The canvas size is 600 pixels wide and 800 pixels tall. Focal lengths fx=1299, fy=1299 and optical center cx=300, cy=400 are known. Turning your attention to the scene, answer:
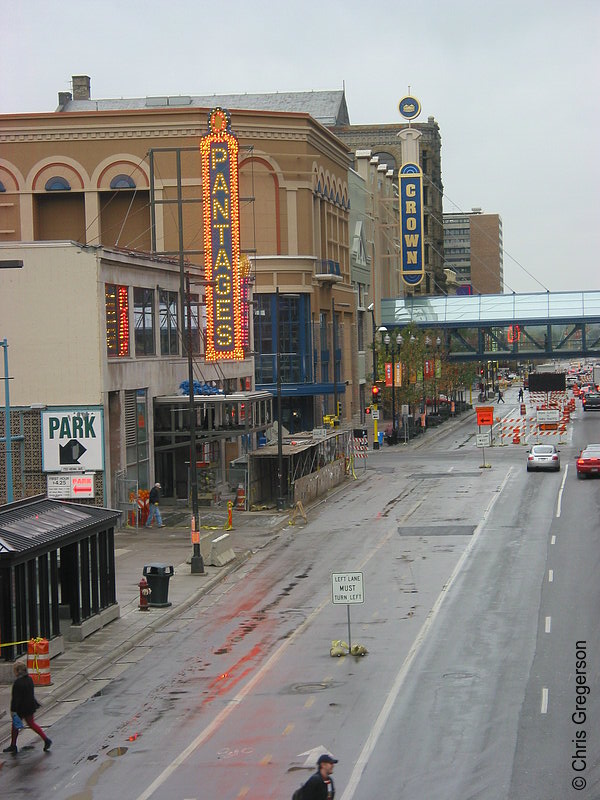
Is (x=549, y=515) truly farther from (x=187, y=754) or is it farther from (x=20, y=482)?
(x=187, y=754)

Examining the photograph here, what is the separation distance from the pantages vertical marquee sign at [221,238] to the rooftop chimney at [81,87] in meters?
66.3

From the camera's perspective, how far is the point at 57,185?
73562 millimetres

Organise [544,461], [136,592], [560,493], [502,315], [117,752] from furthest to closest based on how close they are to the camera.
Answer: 1. [502,315]
2. [544,461]
3. [560,493]
4. [136,592]
5. [117,752]

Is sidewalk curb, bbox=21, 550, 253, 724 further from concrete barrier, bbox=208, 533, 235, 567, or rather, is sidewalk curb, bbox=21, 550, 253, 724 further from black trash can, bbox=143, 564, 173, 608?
black trash can, bbox=143, 564, 173, 608

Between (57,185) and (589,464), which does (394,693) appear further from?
(57,185)

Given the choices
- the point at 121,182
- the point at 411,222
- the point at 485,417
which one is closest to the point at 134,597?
the point at 485,417

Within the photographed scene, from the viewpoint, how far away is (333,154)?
87.3 metres

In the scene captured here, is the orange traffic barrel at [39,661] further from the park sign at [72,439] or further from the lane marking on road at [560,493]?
the lane marking on road at [560,493]

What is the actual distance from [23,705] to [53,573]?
577 centimetres

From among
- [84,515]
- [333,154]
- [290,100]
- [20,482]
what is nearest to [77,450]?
[20,482]

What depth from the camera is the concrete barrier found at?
36375 mm

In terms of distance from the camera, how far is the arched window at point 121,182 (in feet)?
240

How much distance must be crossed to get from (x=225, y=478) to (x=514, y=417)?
171ft

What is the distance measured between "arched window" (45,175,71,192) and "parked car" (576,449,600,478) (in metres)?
33.8
